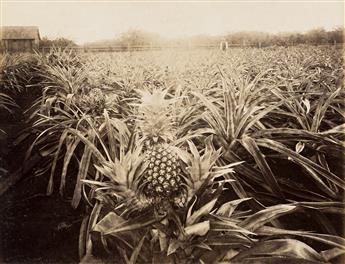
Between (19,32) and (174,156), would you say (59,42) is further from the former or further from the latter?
(174,156)

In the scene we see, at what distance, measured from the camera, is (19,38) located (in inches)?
54.2

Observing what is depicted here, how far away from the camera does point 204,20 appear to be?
1.34m

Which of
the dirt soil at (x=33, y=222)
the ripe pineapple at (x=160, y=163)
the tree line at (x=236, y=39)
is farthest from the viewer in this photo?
the tree line at (x=236, y=39)

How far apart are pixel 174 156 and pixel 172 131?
0.53ft

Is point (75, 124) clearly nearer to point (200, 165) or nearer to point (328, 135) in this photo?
point (200, 165)

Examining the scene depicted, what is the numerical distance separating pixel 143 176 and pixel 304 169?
22.6 inches

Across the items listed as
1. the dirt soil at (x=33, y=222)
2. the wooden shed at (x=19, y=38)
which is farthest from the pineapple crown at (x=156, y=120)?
the wooden shed at (x=19, y=38)

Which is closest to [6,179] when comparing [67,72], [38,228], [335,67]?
[38,228]

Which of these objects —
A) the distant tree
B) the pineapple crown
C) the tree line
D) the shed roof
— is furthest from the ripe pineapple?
the shed roof

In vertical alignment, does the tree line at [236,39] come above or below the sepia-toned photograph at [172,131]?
above

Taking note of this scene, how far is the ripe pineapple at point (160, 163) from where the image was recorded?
1.07 meters

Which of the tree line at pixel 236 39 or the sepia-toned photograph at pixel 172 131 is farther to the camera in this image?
the tree line at pixel 236 39

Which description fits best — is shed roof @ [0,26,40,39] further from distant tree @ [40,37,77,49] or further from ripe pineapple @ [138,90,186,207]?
ripe pineapple @ [138,90,186,207]

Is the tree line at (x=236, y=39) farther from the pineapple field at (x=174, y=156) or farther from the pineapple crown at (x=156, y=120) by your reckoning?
the pineapple crown at (x=156, y=120)
